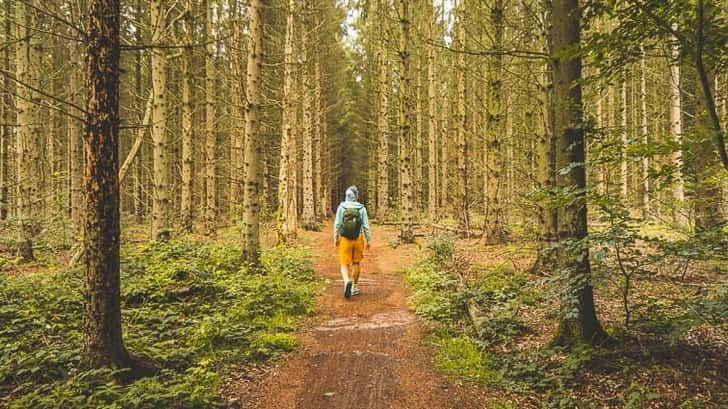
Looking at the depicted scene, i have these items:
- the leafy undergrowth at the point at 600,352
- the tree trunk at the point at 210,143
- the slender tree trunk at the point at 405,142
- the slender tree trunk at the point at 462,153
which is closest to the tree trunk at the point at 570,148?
the leafy undergrowth at the point at 600,352

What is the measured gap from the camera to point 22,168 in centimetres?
1067

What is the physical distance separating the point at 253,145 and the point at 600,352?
7491mm

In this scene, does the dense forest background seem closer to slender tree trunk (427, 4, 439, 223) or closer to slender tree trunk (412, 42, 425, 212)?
slender tree trunk (427, 4, 439, 223)

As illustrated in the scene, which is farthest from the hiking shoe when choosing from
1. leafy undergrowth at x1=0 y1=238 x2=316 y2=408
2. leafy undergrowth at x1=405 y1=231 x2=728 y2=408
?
leafy undergrowth at x1=405 y1=231 x2=728 y2=408

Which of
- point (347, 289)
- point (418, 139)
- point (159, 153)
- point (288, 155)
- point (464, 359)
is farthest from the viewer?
point (418, 139)

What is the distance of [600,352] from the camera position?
4.21 metres

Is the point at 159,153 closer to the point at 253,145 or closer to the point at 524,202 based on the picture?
the point at 253,145

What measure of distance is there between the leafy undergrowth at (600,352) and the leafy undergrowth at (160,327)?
94.8 inches

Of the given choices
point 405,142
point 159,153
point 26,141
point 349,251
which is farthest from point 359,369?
point 405,142

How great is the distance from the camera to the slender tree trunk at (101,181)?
358cm

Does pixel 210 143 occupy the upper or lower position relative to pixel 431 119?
lower

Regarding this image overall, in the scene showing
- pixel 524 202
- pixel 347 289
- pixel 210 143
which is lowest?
pixel 347 289

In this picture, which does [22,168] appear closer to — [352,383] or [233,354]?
[233,354]

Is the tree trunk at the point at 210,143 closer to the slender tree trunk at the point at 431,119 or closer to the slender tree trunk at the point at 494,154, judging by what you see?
the slender tree trunk at the point at 431,119
